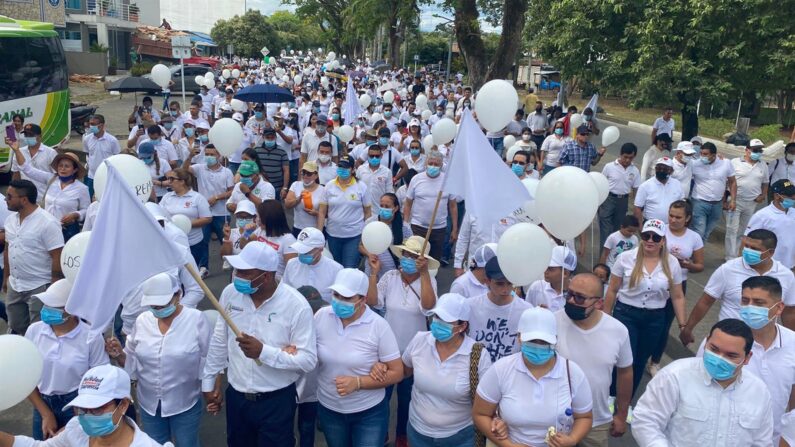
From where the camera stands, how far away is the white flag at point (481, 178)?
181 inches

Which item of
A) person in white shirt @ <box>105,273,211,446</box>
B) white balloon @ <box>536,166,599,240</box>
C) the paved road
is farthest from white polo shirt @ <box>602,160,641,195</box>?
person in white shirt @ <box>105,273,211,446</box>

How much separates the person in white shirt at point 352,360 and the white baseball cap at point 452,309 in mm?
435

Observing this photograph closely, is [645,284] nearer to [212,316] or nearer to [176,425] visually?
[212,316]

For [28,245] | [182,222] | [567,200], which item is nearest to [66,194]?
[182,222]

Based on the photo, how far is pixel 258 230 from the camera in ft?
19.0

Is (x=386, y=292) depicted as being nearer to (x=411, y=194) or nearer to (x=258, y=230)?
(x=258, y=230)

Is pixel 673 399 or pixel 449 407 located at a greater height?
pixel 673 399

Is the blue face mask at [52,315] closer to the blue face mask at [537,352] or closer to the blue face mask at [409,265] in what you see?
the blue face mask at [409,265]

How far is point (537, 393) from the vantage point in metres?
3.20

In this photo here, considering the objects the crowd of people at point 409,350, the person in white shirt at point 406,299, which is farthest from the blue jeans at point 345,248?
the person in white shirt at point 406,299

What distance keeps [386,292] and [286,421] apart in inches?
47.2

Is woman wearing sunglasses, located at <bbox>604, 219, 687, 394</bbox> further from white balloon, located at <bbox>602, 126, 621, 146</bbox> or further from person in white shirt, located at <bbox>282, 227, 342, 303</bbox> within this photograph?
white balloon, located at <bbox>602, 126, 621, 146</bbox>

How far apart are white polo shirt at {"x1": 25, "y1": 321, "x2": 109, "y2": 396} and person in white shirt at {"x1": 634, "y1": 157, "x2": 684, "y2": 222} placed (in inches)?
216

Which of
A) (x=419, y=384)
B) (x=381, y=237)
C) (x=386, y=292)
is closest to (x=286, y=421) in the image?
(x=419, y=384)
